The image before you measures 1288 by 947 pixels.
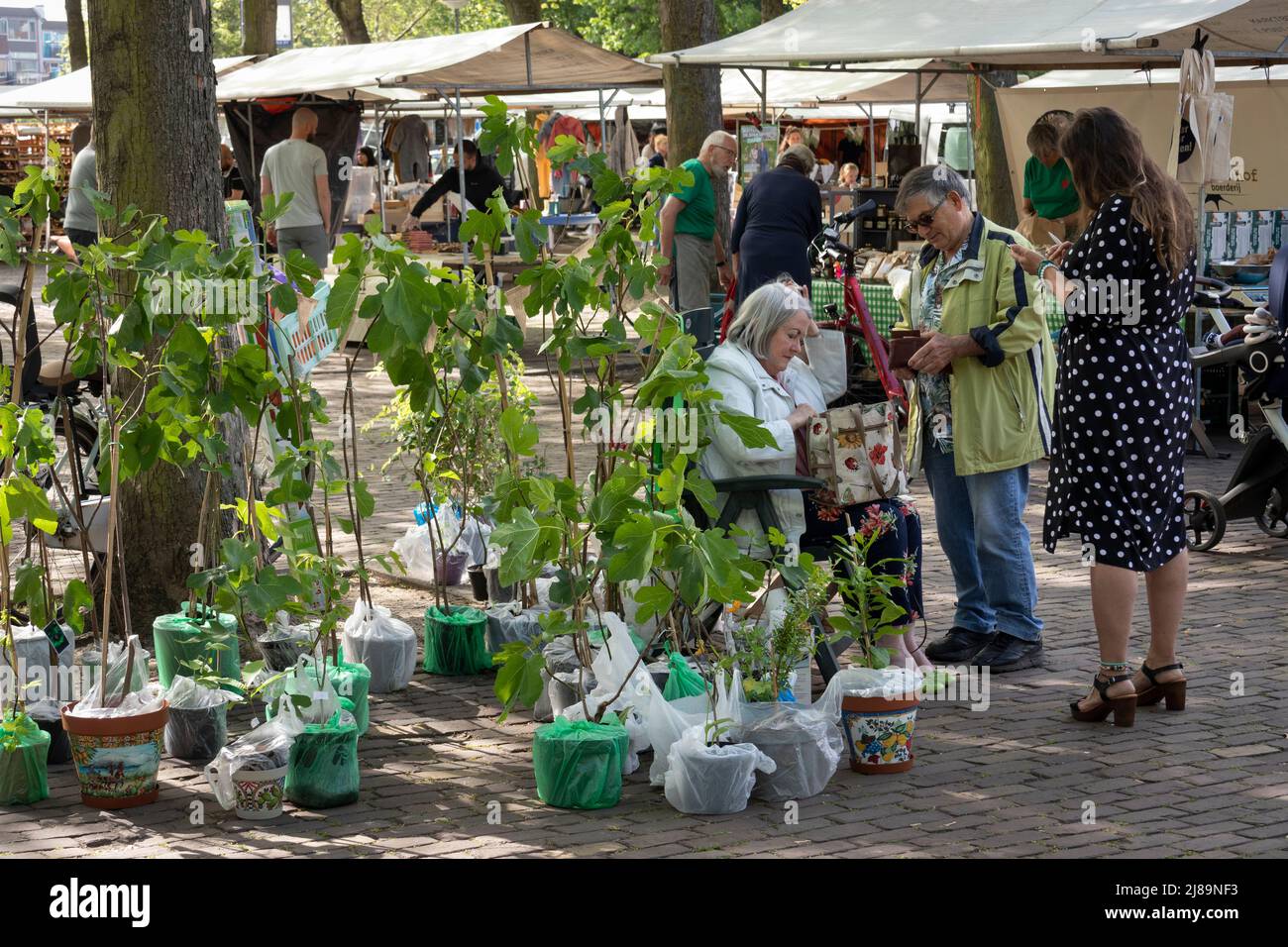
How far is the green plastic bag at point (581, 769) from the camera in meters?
4.61

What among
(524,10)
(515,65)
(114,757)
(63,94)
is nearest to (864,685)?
(114,757)

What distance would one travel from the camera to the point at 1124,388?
5137mm

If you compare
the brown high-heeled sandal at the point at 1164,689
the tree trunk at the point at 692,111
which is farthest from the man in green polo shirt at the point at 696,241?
the brown high-heeled sandal at the point at 1164,689

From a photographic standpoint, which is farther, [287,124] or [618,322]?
[287,124]

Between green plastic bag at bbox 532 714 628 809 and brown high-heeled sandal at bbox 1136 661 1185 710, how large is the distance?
1831 millimetres

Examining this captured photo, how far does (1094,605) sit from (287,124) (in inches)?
603

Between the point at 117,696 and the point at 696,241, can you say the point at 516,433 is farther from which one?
the point at 696,241

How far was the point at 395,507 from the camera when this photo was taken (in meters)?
9.23

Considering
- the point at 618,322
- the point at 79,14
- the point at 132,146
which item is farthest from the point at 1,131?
the point at 618,322

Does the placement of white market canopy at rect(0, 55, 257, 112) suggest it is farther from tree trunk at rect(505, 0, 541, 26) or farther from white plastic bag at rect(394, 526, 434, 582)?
white plastic bag at rect(394, 526, 434, 582)

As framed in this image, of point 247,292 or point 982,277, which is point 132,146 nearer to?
point 247,292

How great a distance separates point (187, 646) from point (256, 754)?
1.06 m

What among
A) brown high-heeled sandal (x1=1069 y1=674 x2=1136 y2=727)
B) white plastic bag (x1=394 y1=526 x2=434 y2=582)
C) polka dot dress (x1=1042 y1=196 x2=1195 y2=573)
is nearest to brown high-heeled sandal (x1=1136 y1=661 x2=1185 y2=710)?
brown high-heeled sandal (x1=1069 y1=674 x2=1136 y2=727)
